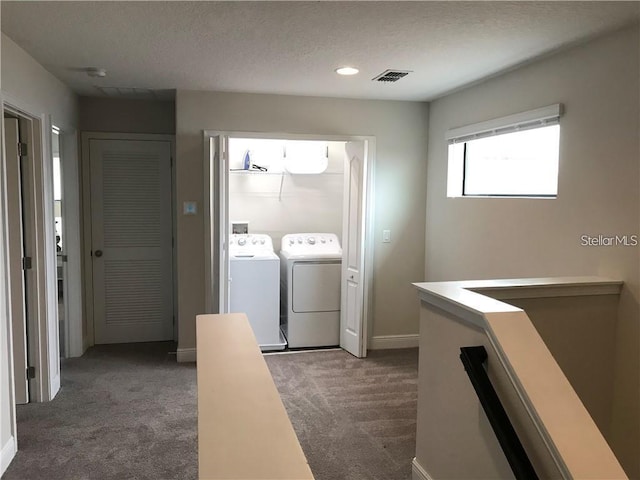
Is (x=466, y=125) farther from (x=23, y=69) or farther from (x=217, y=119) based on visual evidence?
(x=23, y=69)

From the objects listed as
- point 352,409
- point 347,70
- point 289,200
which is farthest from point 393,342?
point 347,70

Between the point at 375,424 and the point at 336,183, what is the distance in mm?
2996

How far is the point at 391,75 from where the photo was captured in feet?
12.2

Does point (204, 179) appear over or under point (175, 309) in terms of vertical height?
over

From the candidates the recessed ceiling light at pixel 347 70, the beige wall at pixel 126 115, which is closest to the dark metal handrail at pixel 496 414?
the recessed ceiling light at pixel 347 70

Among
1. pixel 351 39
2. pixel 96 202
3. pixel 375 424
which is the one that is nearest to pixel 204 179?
pixel 96 202

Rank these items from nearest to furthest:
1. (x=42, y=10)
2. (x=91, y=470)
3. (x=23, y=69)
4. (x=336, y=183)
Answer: (x=42, y=10), (x=91, y=470), (x=23, y=69), (x=336, y=183)

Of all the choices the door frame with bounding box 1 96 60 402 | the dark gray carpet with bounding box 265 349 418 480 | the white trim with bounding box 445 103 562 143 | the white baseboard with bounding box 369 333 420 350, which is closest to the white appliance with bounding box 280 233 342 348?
the dark gray carpet with bounding box 265 349 418 480

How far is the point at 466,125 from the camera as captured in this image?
414 cm

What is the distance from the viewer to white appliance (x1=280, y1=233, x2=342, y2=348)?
4887 millimetres

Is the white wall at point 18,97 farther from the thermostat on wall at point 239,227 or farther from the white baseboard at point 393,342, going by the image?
the white baseboard at point 393,342

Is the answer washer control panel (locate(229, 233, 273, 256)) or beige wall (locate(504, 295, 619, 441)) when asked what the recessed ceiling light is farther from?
washer control panel (locate(229, 233, 273, 256))

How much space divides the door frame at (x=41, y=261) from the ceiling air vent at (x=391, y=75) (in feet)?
7.67

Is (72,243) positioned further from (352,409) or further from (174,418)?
(352,409)
